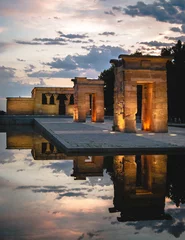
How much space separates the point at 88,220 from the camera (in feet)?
15.8

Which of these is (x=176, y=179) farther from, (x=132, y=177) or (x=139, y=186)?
(x=139, y=186)

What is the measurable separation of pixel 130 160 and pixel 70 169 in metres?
1.88

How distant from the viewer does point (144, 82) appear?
19797 millimetres

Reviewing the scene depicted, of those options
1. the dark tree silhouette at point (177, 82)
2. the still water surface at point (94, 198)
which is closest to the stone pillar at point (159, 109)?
the still water surface at point (94, 198)

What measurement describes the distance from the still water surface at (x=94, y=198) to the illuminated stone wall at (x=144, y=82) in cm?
862

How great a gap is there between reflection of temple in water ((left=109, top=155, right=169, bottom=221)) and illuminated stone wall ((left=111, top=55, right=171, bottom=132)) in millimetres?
8370

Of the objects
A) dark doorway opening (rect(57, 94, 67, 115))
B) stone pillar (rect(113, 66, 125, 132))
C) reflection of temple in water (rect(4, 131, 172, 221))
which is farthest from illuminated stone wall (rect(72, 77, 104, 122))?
reflection of temple in water (rect(4, 131, 172, 221))

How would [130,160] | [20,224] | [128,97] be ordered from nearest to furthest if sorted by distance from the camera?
[20,224] < [130,160] < [128,97]

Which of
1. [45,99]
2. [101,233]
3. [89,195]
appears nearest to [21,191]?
[89,195]

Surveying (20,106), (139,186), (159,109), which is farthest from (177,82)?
(139,186)

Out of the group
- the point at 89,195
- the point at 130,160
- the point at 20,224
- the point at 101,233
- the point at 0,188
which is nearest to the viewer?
the point at 101,233

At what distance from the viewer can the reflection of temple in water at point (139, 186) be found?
17.2ft

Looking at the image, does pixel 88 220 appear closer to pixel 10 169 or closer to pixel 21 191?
pixel 21 191

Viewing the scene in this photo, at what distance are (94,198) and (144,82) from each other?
47.1ft
